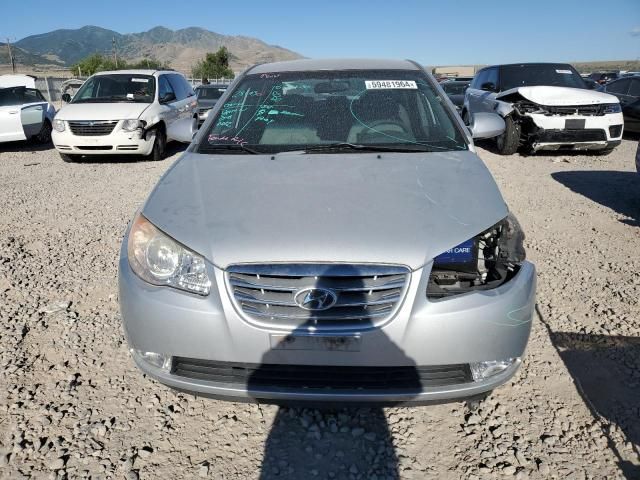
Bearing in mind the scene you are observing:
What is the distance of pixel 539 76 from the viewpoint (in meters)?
8.84

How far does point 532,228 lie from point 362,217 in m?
3.49

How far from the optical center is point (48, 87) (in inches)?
949

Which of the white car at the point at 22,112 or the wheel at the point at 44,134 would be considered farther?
the wheel at the point at 44,134

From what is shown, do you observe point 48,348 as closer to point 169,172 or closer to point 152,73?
point 169,172

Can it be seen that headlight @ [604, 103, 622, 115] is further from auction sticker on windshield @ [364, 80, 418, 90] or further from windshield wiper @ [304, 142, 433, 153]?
windshield wiper @ [304, 142, 433, 153]

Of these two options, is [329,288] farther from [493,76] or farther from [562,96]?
[493,76]

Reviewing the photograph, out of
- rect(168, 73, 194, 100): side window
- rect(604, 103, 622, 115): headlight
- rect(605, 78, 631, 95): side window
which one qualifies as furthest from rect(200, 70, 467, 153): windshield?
rect(605, 78, 631, 95): side window

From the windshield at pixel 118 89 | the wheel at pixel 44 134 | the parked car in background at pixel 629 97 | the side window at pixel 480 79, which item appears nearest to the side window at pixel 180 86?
the windshield at pixel 118 89

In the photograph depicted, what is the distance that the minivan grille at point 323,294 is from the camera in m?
1.71

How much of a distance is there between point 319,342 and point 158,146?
789 cm

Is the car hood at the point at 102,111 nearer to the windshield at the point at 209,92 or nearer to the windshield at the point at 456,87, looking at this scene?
the windshield at the point at 209,92

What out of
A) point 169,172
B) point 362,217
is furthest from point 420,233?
point 169,172

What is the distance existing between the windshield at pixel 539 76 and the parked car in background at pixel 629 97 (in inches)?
117

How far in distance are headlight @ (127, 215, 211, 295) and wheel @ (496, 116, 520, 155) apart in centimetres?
761
